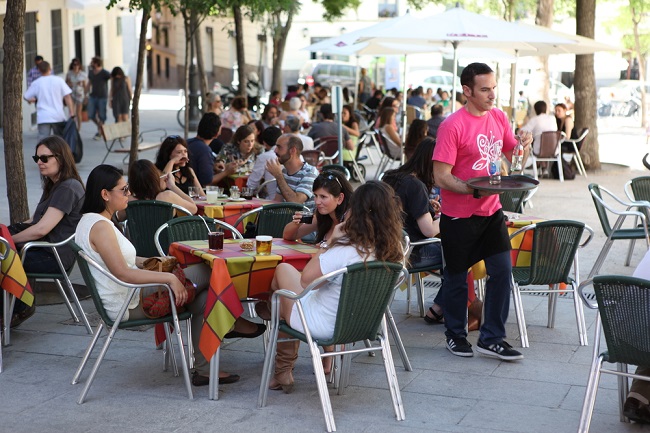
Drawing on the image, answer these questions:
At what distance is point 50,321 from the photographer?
6.97 metres

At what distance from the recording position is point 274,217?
22.7 feet

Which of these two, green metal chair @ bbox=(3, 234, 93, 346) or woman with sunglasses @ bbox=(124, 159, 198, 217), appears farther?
woman with sunglasses @ bbox=(124, 159, 198, 217)

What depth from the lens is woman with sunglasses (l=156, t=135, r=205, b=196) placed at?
8103mm

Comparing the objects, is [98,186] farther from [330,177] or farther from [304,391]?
[304,391]

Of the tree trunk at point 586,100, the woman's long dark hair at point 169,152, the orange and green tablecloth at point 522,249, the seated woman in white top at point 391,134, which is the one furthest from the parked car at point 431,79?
the orange and green tablecloth at point 522,249

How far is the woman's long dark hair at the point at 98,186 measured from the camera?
5.47m

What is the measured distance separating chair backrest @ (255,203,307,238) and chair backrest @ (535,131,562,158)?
884cm

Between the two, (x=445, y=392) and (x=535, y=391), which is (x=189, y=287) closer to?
(x=445, y=392)

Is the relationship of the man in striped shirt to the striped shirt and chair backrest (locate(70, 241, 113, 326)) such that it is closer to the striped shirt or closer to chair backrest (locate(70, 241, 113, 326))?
the striped shirt

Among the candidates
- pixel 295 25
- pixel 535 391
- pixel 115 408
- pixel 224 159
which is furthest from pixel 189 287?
pixel 295 25

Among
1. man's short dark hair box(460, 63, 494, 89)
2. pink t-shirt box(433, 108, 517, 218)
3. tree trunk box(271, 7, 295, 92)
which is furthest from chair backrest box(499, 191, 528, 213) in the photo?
tree trunk box(271, 7, 295, 92)

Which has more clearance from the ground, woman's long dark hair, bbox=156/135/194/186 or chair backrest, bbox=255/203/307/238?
woman's long dark hair, bbox=156/135/194/186

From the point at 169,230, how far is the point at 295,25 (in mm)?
46677

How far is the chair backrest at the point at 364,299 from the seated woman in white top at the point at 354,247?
7cm
